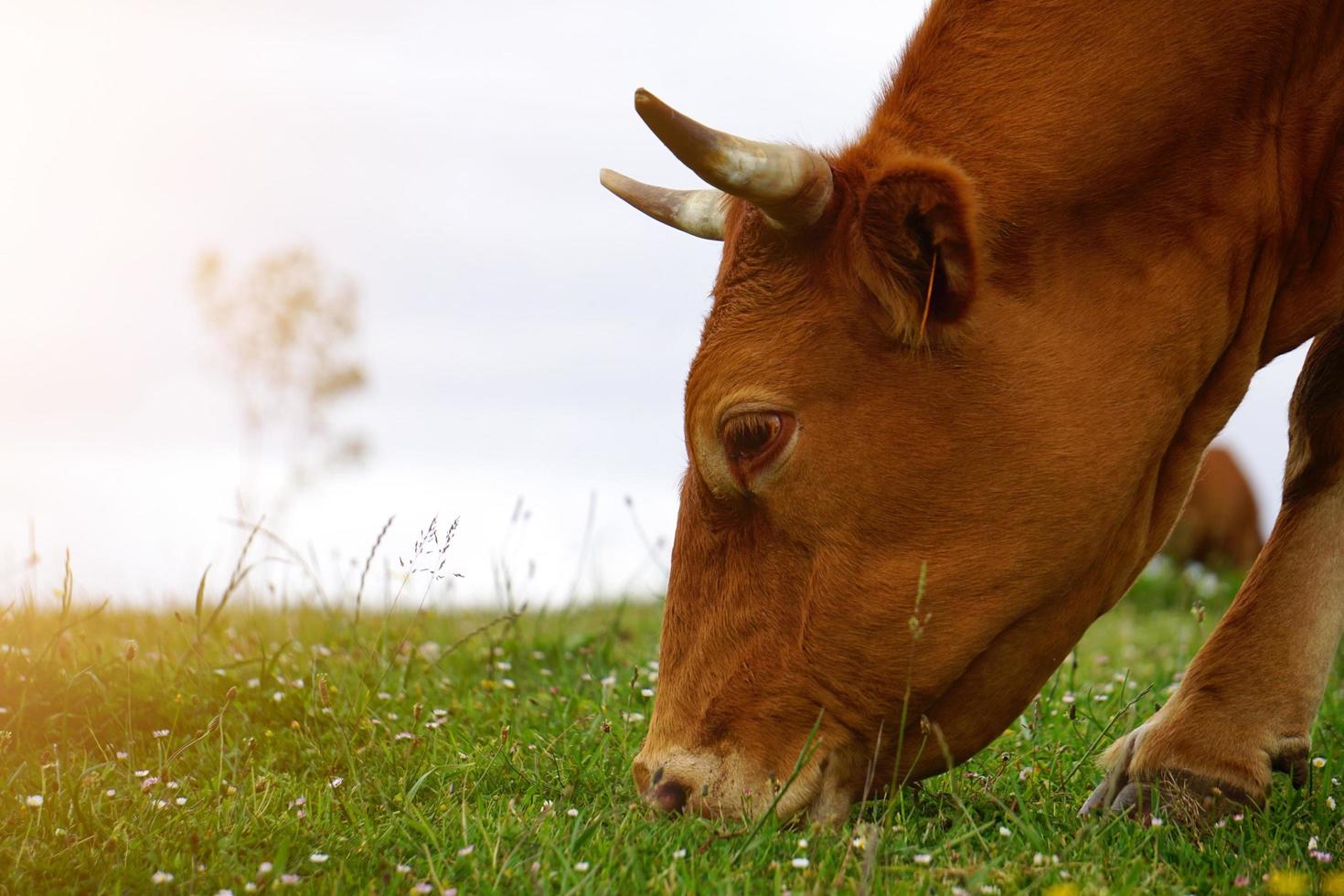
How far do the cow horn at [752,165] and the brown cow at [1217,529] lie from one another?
11.5 metres

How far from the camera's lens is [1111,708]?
4.83m

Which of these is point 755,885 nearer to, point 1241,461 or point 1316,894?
point 1316,894

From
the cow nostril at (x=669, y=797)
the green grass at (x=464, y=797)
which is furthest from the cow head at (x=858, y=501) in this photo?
the green grass at (x=464, y=797)

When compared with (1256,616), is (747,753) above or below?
below

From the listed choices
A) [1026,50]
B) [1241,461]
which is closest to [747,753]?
[1026,50]

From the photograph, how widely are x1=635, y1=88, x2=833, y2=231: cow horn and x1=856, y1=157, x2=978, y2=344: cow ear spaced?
0.44 feet

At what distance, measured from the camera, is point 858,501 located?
3242 mm

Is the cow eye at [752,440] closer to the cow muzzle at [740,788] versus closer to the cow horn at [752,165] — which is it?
the cow horn at [752,165]

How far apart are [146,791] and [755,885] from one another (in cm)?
185

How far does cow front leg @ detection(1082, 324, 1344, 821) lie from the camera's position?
3.71m

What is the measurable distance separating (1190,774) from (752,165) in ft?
6.96

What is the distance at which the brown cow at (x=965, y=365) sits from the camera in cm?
323

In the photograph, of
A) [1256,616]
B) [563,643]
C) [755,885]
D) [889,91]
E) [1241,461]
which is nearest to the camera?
[755,885]

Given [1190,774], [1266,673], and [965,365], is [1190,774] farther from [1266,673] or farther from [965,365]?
[965,365]
